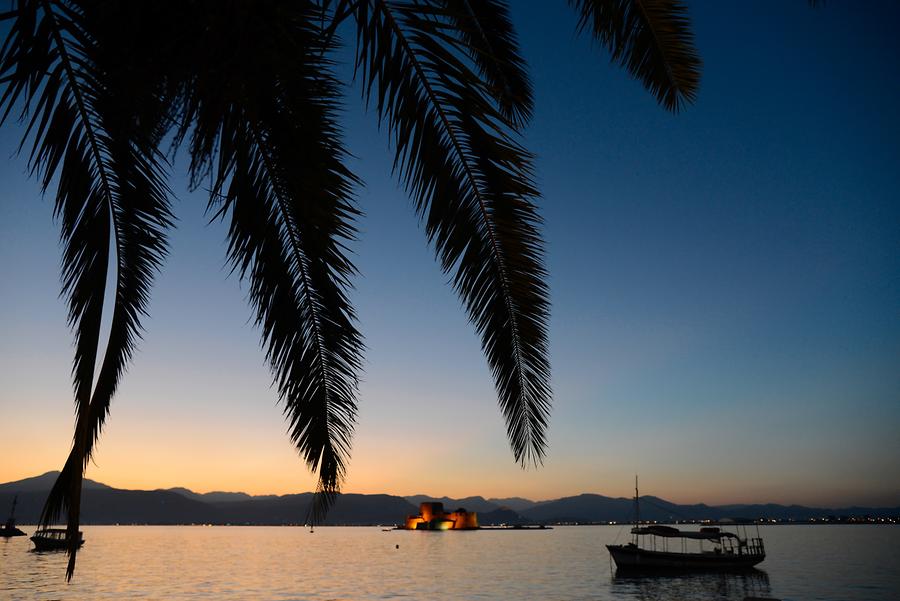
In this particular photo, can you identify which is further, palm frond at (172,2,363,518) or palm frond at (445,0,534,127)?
palm frond at (445,0,534,127)

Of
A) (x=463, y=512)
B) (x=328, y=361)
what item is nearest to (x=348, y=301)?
(x=328, y=361)

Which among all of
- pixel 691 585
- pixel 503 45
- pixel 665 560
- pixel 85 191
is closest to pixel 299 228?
pixel 85 191

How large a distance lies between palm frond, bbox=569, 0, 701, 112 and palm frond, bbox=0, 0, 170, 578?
8.48ft

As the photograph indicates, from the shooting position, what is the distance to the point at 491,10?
4254 mm

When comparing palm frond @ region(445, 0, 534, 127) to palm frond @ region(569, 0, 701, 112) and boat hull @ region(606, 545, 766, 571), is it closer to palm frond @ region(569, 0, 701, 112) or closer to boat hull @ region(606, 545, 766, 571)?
palm frond @ region(569, 0, 701, 112)

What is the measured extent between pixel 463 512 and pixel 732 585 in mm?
125776

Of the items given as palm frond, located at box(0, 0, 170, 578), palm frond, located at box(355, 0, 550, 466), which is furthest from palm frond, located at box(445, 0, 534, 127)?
palm frond, located at box(0, 0, 170, 578)

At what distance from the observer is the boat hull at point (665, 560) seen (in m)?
57.0

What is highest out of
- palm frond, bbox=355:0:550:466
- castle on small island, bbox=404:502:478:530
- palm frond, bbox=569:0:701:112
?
palm frond, bbox=569:0:701:112

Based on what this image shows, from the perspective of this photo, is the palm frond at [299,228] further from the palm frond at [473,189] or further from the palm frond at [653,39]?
the palm frond at [653,39]

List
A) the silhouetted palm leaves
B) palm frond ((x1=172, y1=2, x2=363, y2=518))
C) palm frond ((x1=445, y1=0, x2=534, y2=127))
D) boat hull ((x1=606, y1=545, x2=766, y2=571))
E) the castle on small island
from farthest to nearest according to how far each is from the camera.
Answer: the castle on small island → boat hull ((x1=606, y1=545, x2=766, y2=571)) → palm frond ((x1=445, y1=0, x2=534, y2=127)) → palm frond ((x1=172, y1=2, x2=363, y2=518)) → the silhouetted palm leaves

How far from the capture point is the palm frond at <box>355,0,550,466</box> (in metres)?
2.97

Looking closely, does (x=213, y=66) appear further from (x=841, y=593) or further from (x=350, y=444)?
(x=841, y=593)

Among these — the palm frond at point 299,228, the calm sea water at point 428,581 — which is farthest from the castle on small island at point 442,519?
the palm frond at point 299,228
